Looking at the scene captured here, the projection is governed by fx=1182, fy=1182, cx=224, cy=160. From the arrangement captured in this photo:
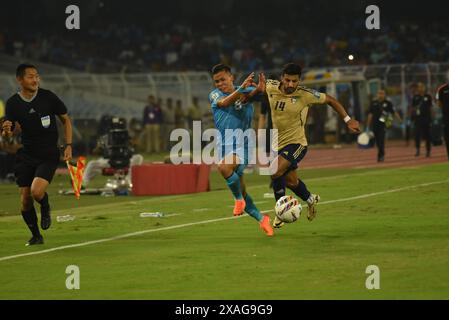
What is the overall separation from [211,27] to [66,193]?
3639 centimetres

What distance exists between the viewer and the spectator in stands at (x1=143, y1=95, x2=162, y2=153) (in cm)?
4289

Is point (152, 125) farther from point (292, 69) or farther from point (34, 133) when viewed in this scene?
point (34, 133)

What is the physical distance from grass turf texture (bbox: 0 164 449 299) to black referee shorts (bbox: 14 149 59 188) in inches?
34.7

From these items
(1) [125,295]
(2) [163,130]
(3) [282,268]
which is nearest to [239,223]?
(3) [282,268]

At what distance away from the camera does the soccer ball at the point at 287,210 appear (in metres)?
15.8

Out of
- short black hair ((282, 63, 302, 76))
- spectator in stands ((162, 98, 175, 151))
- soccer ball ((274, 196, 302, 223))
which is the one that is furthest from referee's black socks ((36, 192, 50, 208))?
spectator in stands ((162, 98, 175, 151))

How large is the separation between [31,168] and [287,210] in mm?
3434

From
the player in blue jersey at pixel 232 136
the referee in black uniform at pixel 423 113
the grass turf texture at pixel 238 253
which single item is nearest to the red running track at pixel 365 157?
the referee in black uniform at pixel 423 113

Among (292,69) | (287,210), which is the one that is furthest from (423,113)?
(287,210)

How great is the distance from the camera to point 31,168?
1512cm

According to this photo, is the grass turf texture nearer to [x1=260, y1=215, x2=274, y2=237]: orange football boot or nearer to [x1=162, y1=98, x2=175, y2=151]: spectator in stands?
[x1=260, y1=215, x2=274, y2=237]: orange football boot

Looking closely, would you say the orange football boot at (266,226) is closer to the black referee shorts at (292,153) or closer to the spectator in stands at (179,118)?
the black referee shorts at (292,153)

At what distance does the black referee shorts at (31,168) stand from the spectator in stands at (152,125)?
26.9m
